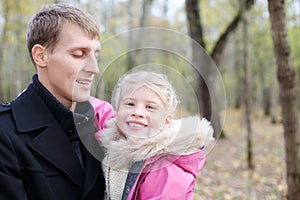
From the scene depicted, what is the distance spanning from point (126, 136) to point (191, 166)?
0.33 metres

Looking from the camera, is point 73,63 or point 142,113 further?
point 73,63

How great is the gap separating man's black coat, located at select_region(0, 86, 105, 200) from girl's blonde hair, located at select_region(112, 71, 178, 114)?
1.16 feet

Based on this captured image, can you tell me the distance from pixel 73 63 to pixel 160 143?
0.57 m

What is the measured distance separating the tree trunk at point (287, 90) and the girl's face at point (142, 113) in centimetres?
265

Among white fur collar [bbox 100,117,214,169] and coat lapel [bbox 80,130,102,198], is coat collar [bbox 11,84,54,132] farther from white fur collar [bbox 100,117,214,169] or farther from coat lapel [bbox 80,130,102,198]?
white fur collar [bbox 100,117,214,169]

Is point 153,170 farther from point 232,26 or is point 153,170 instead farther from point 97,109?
point 232,26

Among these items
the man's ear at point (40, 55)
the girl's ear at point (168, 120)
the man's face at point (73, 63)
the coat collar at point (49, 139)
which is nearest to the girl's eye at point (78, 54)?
the man's face at point (73, 63)

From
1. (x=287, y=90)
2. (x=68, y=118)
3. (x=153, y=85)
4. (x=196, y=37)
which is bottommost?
(x=68, y=118)

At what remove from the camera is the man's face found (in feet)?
5.60

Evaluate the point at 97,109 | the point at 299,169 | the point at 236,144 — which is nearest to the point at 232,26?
the point at 236,144

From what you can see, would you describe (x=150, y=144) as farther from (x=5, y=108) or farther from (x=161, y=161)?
(x=5, y=108)

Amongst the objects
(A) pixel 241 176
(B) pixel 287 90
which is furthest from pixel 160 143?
(A) pixel 241 176

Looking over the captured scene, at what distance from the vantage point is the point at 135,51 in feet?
5.61

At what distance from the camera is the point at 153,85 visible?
1.56 meters
